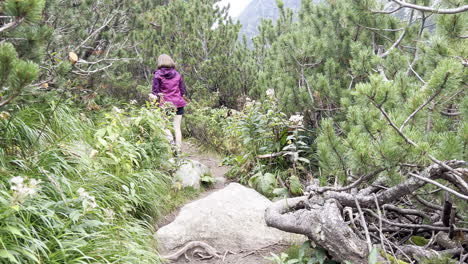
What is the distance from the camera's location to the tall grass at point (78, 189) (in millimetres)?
2424

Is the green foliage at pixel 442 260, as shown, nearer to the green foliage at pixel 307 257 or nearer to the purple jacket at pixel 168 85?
the green foliage at pixel 307 257

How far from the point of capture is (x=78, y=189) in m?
2.80

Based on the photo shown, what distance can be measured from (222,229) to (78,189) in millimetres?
1821

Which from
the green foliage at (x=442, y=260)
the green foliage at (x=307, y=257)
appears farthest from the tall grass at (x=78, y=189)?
the green foliage at (x=442, y=260)

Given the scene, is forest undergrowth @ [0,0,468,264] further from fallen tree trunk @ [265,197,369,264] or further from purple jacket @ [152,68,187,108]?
purple jacket @ [152,68,187,108]

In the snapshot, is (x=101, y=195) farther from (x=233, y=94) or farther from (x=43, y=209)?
(x=233, y=94)

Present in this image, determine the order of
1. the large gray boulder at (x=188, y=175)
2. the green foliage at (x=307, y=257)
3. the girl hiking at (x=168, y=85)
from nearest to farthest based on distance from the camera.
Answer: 1. the green foliage at (x=307, y=257)
2. the large gray boulder at (x=188, y=175)
3. the girl hiking at (x=168, y=85)

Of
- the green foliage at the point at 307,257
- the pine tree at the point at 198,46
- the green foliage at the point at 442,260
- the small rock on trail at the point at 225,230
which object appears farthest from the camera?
the pine tree at the point at 198,46

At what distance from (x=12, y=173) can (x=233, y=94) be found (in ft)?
26.6

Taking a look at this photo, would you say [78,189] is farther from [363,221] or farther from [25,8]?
[363,221]

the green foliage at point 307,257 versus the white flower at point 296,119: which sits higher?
the white flower at point 296,119

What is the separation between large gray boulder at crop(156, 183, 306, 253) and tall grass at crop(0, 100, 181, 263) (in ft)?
0.93

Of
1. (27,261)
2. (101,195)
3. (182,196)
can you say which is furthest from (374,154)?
(182,196)

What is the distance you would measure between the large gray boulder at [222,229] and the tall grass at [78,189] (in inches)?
11.1
